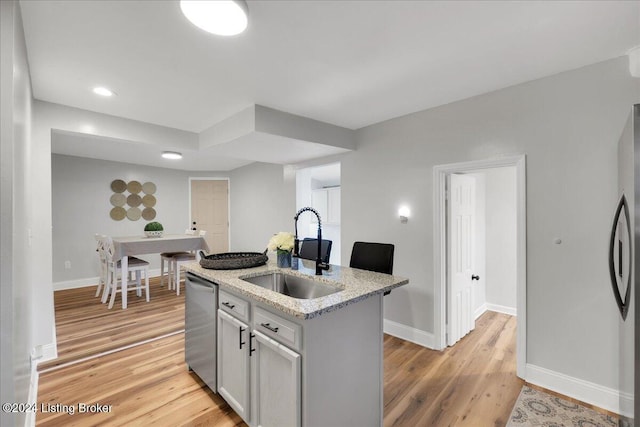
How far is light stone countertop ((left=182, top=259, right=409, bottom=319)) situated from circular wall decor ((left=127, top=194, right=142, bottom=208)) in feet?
14.3

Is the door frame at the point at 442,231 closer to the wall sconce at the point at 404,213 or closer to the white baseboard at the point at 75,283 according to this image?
the wall sconce at the point at 404,213

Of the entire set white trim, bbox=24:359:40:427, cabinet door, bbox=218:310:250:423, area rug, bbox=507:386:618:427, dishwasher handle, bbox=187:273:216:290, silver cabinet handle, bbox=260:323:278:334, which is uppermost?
dishwasher handle, bbox=187:273:216:290

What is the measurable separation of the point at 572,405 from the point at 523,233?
127 cm

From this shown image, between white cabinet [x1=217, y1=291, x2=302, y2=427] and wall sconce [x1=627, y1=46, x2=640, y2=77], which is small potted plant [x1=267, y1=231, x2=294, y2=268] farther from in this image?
wall sconce [x1=627, y1=46, x2=640, y2=77]

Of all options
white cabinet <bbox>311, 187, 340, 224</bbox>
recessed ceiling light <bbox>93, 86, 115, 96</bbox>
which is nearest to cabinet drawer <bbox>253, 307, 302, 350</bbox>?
recessed ceiling light <bbox>93, 86, 115, 96</bbox>

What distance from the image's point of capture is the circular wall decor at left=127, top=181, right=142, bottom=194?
5.74 meters

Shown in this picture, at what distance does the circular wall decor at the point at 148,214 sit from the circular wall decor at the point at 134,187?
0.41 meters

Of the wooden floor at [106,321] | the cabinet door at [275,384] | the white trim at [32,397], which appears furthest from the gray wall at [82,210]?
the cabinet door at [275,384]

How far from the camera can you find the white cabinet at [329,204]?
572cm

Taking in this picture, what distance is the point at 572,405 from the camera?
2.07 meters

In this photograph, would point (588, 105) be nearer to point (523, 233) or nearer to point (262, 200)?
point (523, 233)

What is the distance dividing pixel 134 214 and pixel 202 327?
4.68m

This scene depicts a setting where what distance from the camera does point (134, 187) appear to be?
5781 mm

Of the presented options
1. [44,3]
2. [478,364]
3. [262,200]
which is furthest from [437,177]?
[262,200]
